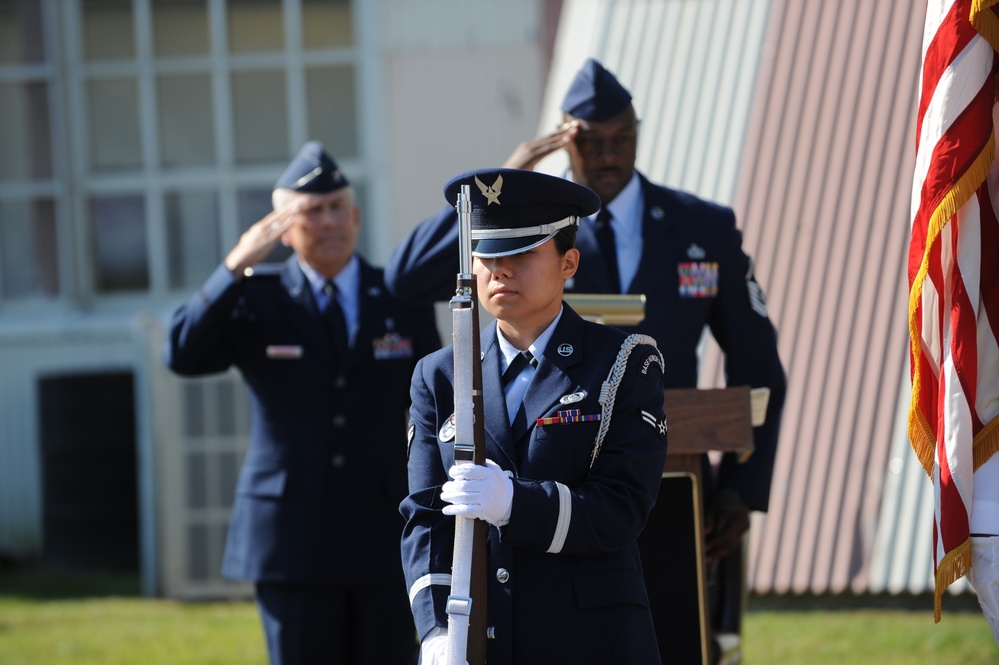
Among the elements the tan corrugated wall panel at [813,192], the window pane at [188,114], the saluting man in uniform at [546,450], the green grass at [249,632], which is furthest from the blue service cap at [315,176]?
the window pane at [188,114]

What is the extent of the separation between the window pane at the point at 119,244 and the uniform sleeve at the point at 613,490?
26.3 ft

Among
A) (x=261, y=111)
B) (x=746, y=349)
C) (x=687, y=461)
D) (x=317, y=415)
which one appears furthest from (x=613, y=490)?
(x=261, y=111)

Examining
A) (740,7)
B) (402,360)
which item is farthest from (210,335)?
(740,7)

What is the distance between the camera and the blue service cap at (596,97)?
151 inches

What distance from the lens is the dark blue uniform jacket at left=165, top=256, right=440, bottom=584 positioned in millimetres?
4254

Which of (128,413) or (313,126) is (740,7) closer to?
(313,126)

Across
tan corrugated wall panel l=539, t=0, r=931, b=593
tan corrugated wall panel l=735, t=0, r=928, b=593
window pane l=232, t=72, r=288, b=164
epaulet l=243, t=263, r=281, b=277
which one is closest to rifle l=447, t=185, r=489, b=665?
epaulet l=243, t=263, r=281, b=277

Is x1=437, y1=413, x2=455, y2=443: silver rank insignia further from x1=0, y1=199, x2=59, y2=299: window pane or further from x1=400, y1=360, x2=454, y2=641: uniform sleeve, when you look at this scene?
x1=0, y1=199, x2=59, y2=299: window pane

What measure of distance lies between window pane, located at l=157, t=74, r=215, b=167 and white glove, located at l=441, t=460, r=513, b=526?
8075 millimetres

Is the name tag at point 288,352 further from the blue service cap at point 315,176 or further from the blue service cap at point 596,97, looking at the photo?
the blue service cap at point 596,97

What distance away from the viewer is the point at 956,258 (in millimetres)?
3213

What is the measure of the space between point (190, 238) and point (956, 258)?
7.77m

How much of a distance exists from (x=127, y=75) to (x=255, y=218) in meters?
1.33

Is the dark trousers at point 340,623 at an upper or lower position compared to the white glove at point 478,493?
lower
